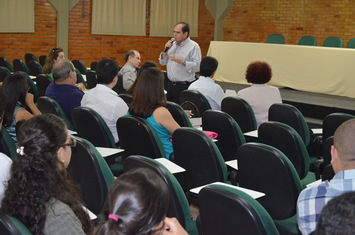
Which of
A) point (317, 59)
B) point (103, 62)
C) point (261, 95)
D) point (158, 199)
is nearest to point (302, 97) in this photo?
point (317, 59)

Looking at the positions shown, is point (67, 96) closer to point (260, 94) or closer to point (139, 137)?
point (139, 137)

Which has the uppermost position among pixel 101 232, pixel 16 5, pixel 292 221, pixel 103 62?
pixel 16 5

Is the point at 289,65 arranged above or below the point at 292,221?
above

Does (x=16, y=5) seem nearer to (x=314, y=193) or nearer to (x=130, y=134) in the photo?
(x=130, y=134)

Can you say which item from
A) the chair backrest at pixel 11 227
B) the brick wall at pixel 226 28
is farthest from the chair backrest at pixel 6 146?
the brick wall at pixel 226 28

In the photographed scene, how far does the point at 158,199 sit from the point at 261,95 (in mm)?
4086

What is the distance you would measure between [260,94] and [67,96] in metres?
1.86

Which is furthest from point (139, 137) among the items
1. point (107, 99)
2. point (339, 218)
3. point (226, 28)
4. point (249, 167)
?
point (226, 28)

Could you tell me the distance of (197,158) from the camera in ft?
11.6

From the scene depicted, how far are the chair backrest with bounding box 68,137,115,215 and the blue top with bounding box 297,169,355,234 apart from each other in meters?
1.07

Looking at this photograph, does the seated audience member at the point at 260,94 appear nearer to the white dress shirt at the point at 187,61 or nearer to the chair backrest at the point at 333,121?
the chair backrest at the point at 333,121

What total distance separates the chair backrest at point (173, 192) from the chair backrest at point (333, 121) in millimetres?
2169

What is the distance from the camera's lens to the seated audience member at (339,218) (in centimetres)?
113

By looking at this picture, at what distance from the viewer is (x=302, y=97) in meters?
8.78
